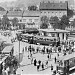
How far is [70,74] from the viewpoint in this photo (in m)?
14.3

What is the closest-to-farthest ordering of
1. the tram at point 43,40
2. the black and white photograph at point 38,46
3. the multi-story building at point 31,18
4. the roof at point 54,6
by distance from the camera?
1. the black and white photograph at point 38,46
2. the tram at point 43,40
3. the multi-story building at point 31,18
4. the roof at point 54,6

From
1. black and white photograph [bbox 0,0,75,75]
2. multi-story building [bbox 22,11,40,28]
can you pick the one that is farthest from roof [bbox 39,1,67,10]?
multi-story building [bbox 22,11,40,28]

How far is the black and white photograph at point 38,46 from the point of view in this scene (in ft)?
50.4

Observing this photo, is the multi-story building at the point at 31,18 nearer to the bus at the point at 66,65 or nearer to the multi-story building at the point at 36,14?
the multi-story building at the point at 36,14

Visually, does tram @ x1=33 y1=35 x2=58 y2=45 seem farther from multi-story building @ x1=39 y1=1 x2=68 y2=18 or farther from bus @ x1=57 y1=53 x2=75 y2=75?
multi-story building @ x1=39 y1=1 x2=68 y2=18

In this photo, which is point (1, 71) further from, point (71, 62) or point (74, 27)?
point (74, 27)

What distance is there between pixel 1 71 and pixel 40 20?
39226 millimetres

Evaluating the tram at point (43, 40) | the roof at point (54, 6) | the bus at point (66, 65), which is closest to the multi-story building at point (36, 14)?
the roof at point (54, 6)

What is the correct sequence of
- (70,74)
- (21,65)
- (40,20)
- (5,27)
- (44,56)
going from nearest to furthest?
1. (70,74)
2. (21,65)
3. (44,56)
4. (5,27)
5. (40,20)

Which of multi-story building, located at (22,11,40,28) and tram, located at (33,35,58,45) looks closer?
tram, located at (33,35,58,45)

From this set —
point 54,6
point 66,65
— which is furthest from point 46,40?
point 54,6

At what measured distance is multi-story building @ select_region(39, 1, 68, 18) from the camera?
186 feet

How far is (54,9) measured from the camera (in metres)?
57.2

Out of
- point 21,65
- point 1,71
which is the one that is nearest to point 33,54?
point 21,65
